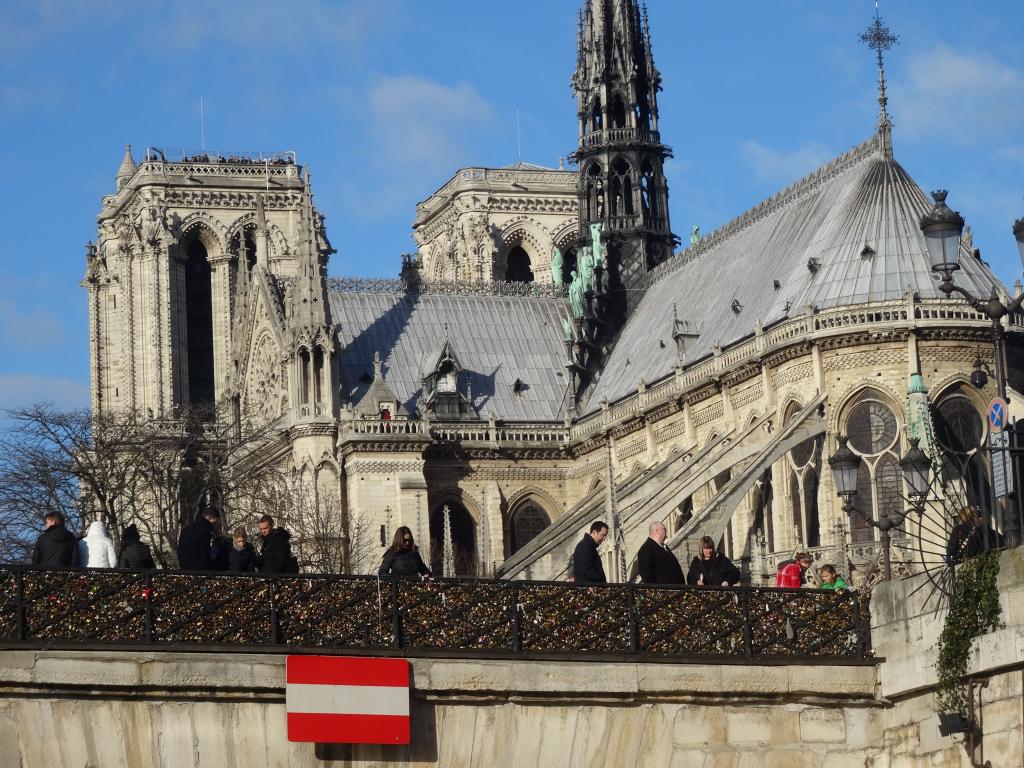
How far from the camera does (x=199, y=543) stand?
1173 inches

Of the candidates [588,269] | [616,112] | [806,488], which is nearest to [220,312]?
[616,112]

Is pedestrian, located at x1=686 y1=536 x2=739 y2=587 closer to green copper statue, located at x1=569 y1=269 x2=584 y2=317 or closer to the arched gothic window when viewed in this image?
the arched gothic window

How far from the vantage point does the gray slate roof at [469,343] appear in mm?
79562

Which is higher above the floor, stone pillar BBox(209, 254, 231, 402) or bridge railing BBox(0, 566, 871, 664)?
stone pillar BBox(209, 254, 231, 402)

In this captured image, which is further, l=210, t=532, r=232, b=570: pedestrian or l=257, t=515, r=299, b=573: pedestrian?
l=210, t=532, r=232, b=570: pedestrian

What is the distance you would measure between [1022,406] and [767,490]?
7.35 metres

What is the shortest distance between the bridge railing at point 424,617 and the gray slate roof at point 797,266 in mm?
33701

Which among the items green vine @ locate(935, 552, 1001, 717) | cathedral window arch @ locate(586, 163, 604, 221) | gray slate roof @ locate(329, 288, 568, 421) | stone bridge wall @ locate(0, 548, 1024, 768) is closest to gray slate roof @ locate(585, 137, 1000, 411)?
gray slate roof @ locate(329, 288, 568, 421)

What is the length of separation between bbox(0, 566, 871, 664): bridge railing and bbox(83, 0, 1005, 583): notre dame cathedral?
25.0 m

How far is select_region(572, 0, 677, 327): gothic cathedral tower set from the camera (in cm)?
8319

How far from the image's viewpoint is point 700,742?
28.5 m

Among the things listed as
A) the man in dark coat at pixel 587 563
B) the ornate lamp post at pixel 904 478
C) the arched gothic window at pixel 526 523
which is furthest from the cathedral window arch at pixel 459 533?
the man in dark coat at pixel 587 563

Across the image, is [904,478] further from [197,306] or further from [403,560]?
[197,306]

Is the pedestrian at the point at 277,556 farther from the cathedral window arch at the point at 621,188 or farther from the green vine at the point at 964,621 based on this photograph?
the cathedral window arch at the point at 621,188
